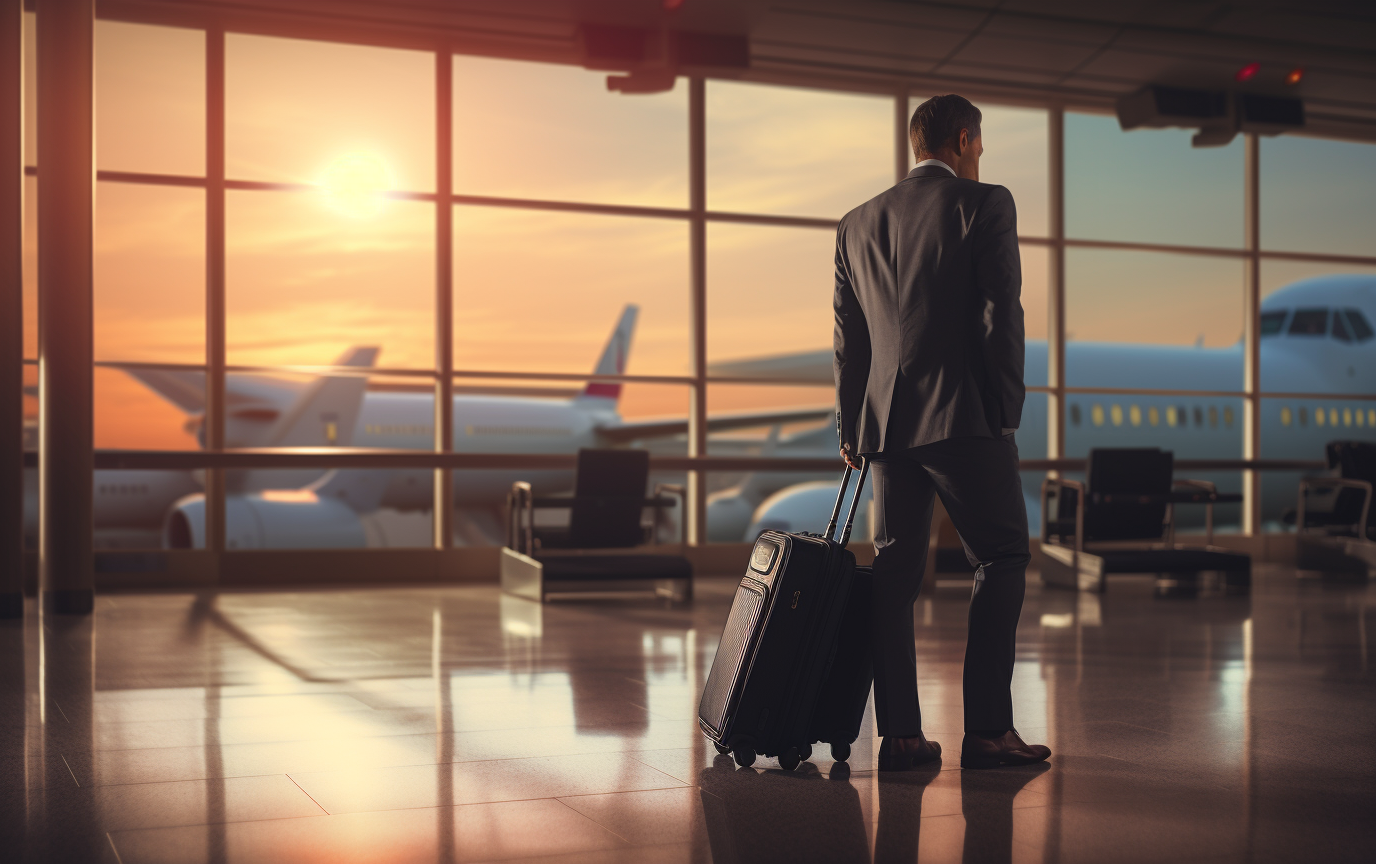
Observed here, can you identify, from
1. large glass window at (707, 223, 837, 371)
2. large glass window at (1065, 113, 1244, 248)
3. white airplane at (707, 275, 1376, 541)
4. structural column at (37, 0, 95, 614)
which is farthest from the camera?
large glass window at (707, 223, 837, 371)

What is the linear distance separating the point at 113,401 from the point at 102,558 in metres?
1.68

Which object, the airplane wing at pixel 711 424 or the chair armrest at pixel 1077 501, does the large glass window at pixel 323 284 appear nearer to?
the airplane wing at pixel 711 424

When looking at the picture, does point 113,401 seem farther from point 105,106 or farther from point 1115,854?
point 1115,854

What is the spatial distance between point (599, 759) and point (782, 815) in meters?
0.63

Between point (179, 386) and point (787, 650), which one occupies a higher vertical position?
point (179, 386)

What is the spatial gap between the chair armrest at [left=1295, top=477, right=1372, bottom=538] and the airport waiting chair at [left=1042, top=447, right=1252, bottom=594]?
118cm

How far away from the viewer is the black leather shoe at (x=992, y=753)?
2.63 m

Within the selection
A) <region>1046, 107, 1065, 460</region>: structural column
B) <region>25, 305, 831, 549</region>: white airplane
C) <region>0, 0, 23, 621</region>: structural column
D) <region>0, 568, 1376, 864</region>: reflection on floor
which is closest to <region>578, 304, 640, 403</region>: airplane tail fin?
<region>25, 305, 831, 549</region>: white airplane

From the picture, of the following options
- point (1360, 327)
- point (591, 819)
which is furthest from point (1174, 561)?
point (1360, 327)

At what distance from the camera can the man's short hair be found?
2.65 m

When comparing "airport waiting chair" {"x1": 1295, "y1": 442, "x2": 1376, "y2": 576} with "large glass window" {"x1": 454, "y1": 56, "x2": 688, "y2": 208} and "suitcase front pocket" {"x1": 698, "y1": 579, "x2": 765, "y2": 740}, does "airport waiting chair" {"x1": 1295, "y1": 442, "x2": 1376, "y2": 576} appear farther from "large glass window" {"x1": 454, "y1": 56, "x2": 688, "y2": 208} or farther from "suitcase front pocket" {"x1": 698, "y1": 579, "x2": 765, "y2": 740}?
"suitcase front pocket" {"x1": 698, "y1": 579, "x2": 765, "y2": 740}

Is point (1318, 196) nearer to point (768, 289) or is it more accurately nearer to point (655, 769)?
point (768, 289)

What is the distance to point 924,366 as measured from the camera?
2.55 m

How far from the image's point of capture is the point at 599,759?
2732 mm
